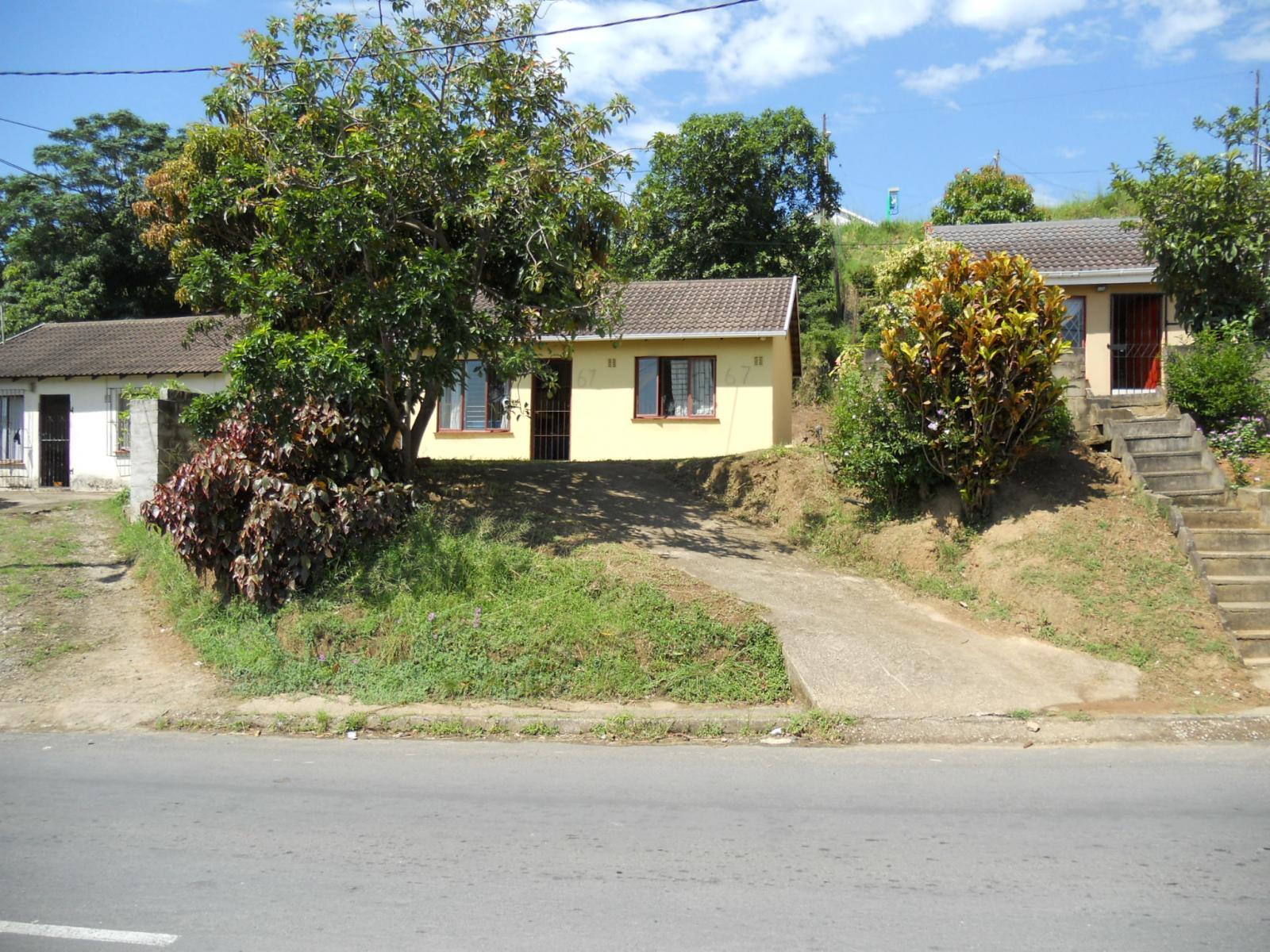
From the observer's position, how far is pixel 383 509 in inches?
393

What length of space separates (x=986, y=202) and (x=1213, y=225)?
55.6ft

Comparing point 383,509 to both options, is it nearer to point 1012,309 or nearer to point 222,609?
point 222,609

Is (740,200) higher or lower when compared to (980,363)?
higher

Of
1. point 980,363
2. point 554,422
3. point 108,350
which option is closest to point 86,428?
point 108,350

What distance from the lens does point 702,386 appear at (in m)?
18.7

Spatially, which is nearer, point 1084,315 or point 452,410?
point 1084,315

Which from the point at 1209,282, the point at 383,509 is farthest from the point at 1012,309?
the point at 383,509

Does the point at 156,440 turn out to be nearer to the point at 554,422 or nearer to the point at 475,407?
the point at 475,407

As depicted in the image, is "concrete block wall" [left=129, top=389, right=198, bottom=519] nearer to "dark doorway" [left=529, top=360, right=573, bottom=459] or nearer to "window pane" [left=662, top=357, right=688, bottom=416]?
"dark doorway" [left=529, top=360, right=573, bottom=459]

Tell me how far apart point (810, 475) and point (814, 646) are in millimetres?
4766

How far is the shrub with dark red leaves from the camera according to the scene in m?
9.45

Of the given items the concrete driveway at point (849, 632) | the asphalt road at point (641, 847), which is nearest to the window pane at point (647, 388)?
the concrete driveway at point (849, 632)

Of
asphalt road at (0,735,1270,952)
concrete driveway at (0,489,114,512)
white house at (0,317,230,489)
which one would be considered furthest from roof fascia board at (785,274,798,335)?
concrete driveway at (0,489,114,512)

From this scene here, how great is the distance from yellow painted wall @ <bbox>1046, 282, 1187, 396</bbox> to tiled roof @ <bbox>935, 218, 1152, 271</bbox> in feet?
1.53
